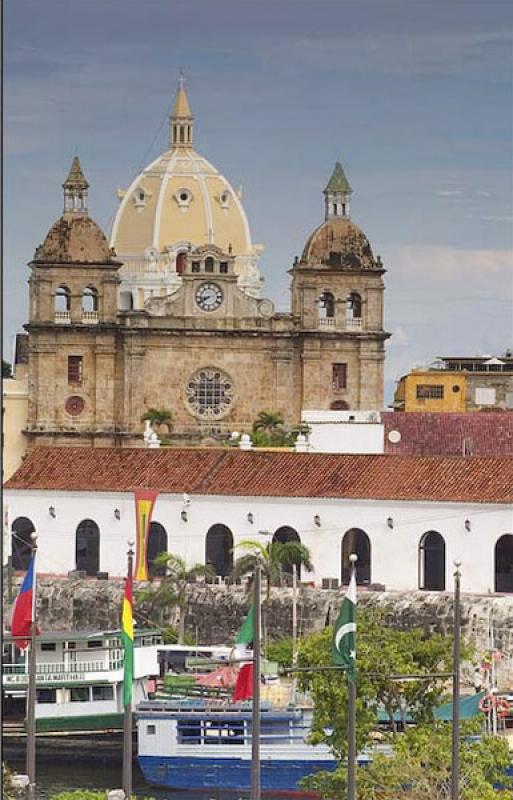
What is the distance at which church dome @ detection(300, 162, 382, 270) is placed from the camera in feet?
208

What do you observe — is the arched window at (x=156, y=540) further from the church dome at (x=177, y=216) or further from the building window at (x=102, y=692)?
the church dome at (x=177, y=216)

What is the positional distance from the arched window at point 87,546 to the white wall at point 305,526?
4.7 inches

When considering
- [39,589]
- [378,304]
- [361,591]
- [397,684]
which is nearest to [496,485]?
[361,591]

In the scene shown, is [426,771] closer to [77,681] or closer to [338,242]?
[77,681]

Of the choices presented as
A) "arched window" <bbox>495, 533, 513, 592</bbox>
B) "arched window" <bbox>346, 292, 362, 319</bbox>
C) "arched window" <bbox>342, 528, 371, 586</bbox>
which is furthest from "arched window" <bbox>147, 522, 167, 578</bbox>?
"arched window" <bbox>346, 292, 362, 319</bbox>

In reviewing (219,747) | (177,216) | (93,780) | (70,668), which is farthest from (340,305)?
(93,780)

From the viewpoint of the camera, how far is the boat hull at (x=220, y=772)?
35.6 m

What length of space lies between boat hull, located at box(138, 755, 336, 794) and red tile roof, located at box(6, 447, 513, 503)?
786 cm

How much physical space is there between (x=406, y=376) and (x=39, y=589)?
20.1 metres

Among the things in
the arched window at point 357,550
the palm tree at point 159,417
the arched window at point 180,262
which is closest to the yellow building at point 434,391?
the palm tree at point 159,417

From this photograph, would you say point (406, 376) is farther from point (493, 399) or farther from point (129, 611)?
point (129, 611)

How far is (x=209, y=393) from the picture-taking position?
62.4 metres

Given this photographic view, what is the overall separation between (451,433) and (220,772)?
58.2ft

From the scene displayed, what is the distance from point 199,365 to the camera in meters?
62.5
